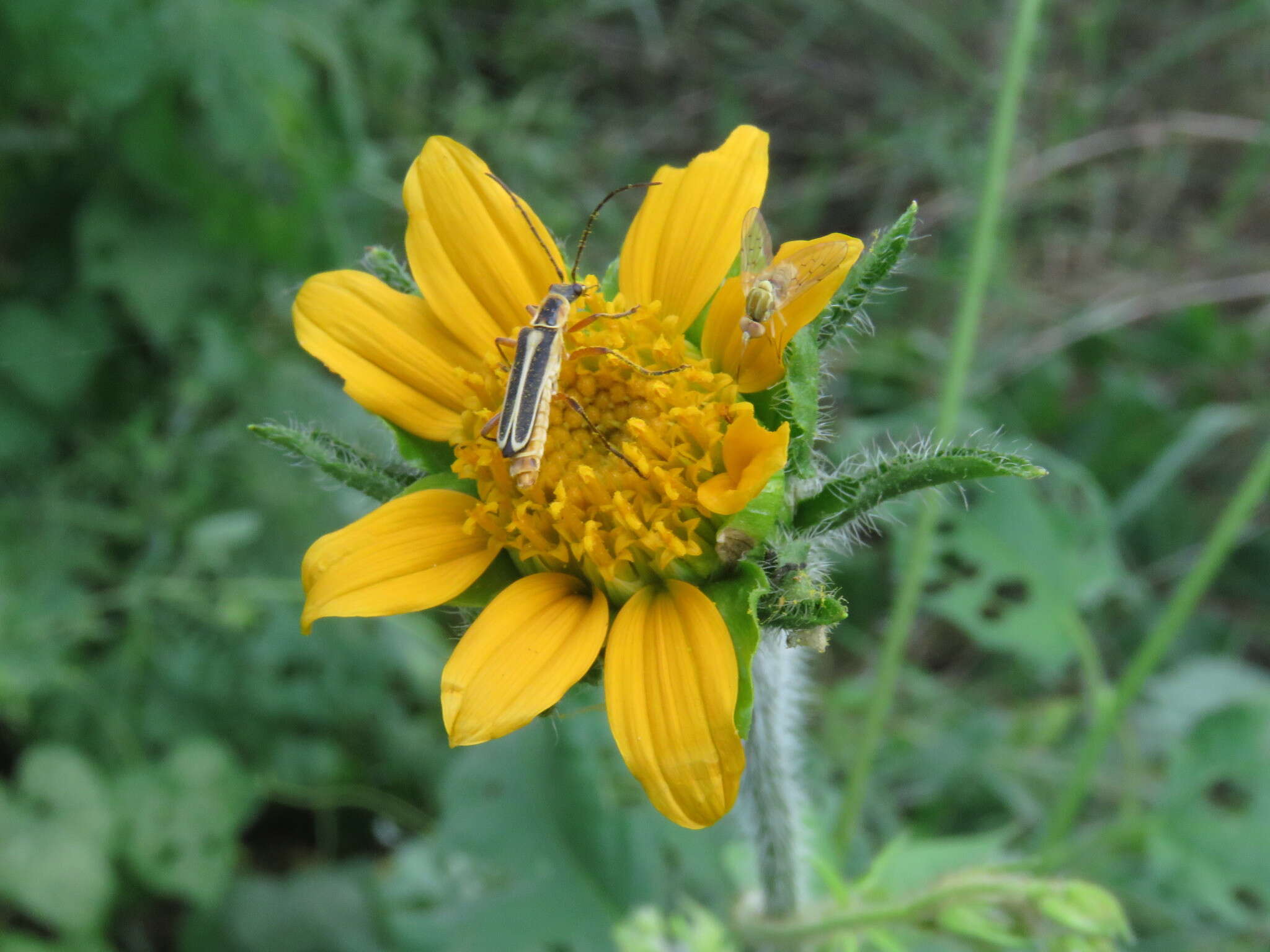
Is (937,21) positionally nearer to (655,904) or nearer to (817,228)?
(817,228)

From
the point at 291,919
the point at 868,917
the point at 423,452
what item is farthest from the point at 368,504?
the point at 291,919

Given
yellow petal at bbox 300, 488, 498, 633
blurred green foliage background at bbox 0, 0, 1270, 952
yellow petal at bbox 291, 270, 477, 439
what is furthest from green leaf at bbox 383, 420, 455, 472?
blurred green foliage background at bbox 0, 0, 1270, 952

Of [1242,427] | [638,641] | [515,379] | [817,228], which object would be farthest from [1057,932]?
[817,228]

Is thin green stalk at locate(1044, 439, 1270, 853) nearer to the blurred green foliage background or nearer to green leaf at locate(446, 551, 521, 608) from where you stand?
the blurred green foliage background

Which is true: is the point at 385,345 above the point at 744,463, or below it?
above

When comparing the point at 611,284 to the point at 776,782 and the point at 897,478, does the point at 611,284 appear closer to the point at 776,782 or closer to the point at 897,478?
the point at 897,478

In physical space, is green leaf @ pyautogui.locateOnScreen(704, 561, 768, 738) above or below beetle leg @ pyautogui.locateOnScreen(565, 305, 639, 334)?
below
